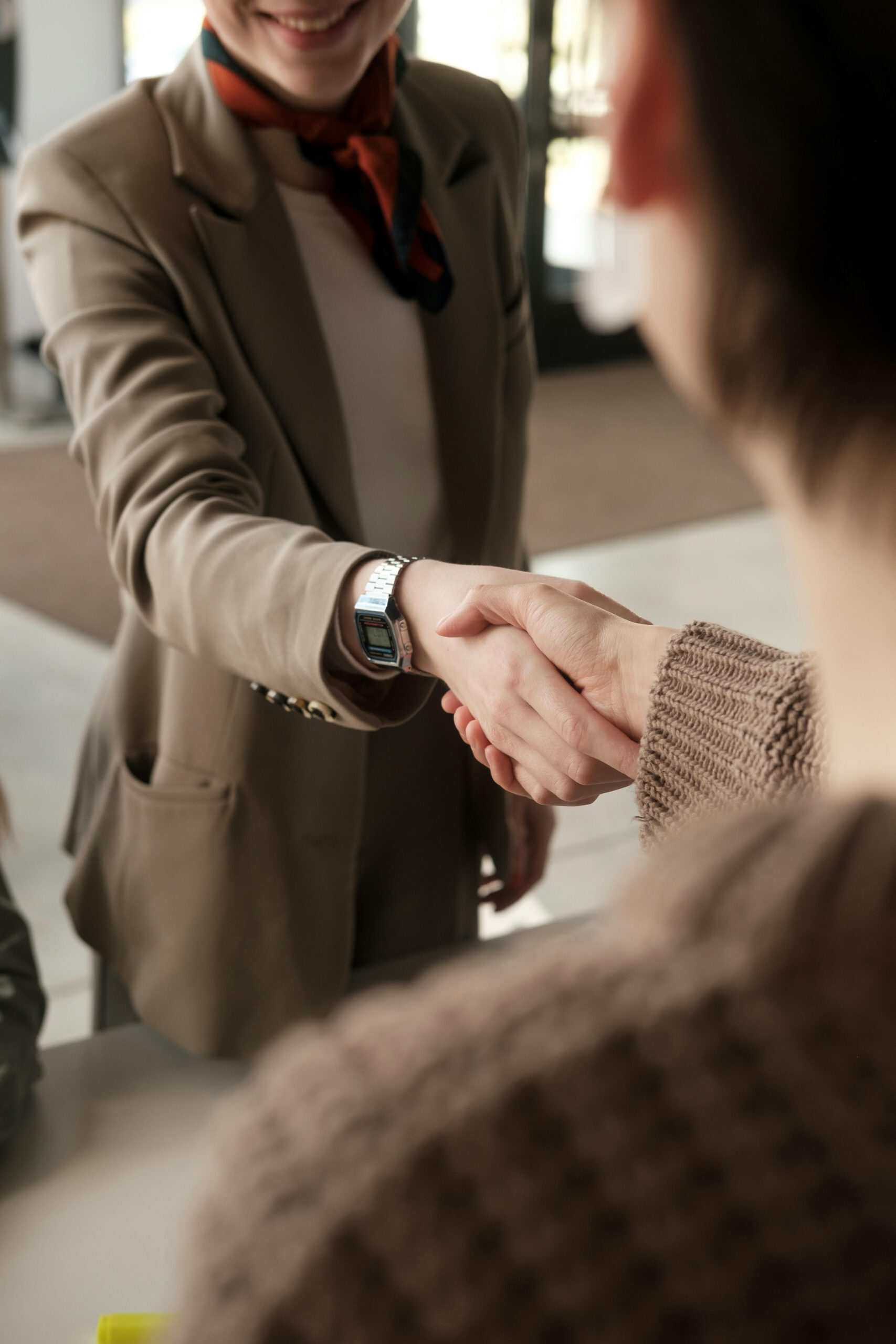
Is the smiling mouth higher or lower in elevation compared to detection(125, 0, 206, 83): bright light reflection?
higher

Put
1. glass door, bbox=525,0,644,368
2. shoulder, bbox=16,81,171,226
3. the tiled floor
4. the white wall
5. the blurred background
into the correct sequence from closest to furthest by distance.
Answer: shoulder, bbox=16,81,171,226
the tiled floor
the blurred background
glass door, bbox=525,0,644,368
the white wall

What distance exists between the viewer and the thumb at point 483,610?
97cm

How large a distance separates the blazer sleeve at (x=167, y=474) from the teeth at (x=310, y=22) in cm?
21

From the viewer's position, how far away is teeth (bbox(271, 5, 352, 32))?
3.71ft

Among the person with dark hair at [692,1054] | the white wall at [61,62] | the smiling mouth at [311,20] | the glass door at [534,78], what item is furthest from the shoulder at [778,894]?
the white wall at [61,62]

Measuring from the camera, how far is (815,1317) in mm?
282

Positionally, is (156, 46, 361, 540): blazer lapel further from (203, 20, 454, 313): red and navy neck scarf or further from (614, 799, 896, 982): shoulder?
(614, 799, 896, 982): shoulder

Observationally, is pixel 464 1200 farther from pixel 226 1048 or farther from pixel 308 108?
pixel 308 108

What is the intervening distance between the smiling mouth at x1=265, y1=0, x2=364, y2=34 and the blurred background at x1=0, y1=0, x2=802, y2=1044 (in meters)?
0.34

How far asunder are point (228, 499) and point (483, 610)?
0.75 ft

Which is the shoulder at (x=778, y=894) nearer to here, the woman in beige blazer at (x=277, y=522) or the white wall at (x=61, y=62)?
the woman in beige blazer at (x=277, y=522)

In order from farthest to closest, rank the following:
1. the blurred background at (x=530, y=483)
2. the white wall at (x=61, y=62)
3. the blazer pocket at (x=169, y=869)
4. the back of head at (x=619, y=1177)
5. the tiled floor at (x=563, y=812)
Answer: the white wall at (x=61, y=62)
the blurred background at (x=530, y=483)
the tiled floor at (x=563, y=812)
the blazer pocket at (x=169, y=869)
the back of head at (x=619, y=1177)

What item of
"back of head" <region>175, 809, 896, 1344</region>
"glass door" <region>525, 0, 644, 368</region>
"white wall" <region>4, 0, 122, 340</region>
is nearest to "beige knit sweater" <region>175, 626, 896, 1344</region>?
"back of head" <region>175, 809, 896, 1344</region>

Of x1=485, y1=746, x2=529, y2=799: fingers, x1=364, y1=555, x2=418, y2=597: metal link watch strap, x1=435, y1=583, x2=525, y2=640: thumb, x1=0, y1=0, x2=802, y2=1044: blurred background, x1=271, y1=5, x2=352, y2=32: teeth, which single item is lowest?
x1=0, y1=0, x2=802, y2=1044: blurred background
